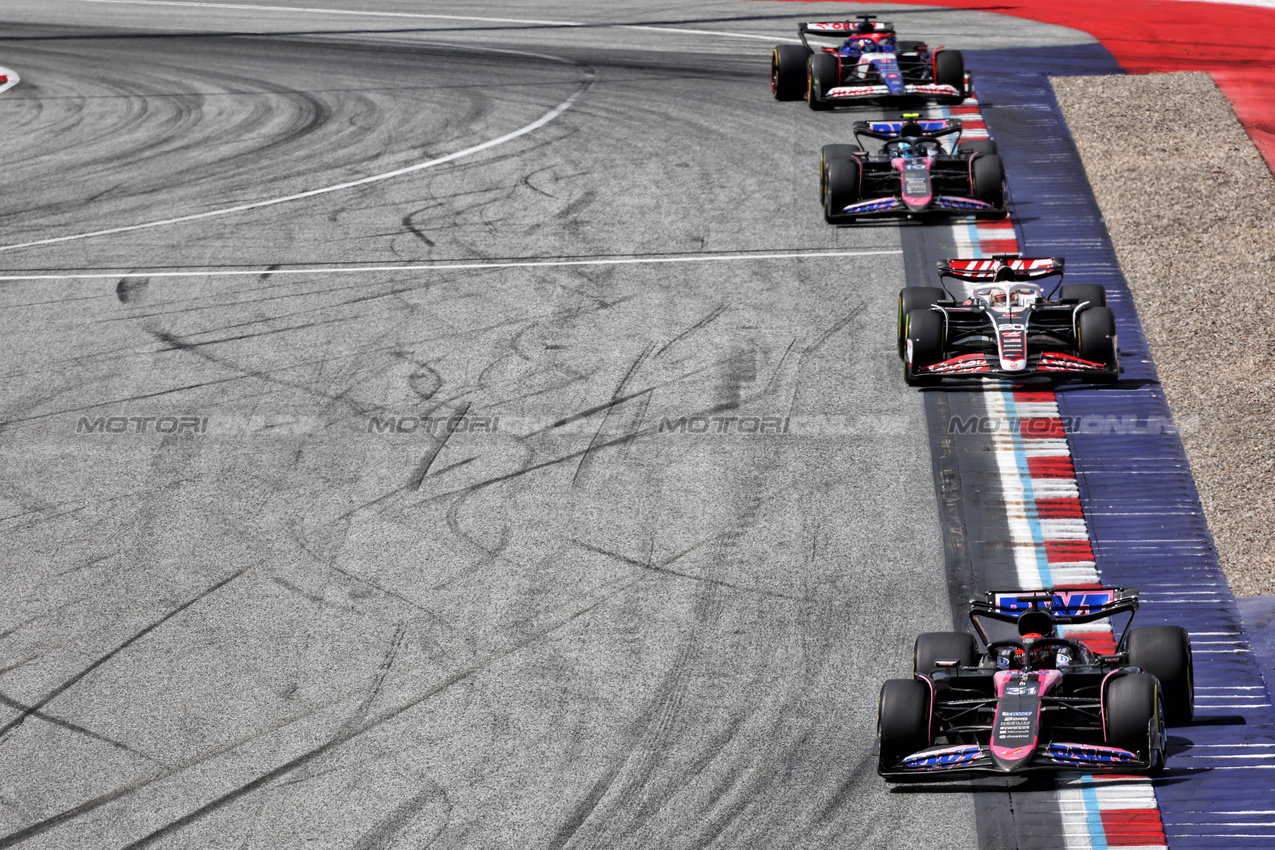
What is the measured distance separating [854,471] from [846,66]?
1046 cm

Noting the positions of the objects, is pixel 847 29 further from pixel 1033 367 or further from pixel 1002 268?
pixel 1033 367

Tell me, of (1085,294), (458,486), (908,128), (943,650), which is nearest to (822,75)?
(908,128)

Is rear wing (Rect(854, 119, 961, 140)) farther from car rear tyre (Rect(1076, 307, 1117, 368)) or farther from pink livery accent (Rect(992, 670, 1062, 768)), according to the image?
pink livery accent (Rect(992, 670, 1062, 768))

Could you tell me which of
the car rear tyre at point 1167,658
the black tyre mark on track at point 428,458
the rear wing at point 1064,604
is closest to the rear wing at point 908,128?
the black tyre mark on track at point 428,458

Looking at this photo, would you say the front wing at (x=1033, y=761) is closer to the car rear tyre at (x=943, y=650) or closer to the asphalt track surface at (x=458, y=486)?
the asphalt track surface at (x=458, y=486)

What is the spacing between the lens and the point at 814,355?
46.2ft

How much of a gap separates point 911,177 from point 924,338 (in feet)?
11.8

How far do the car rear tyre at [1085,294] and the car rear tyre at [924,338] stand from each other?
1338 mm

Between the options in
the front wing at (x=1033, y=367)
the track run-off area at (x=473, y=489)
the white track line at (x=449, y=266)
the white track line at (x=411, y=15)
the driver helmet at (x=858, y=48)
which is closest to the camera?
the track run-off area at (x=473, y=489)

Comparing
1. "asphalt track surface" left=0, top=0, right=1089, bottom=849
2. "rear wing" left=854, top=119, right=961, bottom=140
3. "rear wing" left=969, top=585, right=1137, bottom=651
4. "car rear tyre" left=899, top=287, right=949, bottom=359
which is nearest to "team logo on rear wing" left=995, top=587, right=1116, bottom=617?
"rear wing" left=969, top=585, right=1137, bottom=651

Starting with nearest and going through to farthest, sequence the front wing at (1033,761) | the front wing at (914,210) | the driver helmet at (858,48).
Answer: the front wing at (1033,761) → the front wing at (914,210) → the driver helmet at (858,48)

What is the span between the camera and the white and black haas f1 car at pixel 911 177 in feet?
52.2

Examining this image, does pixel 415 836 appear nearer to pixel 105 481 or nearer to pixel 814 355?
pixel 105 481

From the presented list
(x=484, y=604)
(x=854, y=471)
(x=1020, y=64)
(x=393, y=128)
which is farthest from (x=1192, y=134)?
(x=484, y=604)
